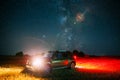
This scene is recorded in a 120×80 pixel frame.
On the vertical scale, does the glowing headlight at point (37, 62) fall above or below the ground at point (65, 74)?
above

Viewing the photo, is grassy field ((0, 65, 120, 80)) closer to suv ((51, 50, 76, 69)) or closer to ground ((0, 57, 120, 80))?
ground ((0, 57, 120, 80))

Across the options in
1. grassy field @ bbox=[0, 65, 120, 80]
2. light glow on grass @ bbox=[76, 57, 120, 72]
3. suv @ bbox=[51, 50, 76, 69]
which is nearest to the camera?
grassy field @ bbox=[0, 65, 120, 80]

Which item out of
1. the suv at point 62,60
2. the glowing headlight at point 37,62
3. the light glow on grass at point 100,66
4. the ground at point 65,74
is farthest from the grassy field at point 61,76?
the light glow on grass at point 100,66

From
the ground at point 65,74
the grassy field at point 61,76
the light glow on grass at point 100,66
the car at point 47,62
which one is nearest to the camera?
the grassy field at point 61,76

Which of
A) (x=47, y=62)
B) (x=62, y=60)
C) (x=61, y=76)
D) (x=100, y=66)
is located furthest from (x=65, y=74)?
(x=100, y=66)

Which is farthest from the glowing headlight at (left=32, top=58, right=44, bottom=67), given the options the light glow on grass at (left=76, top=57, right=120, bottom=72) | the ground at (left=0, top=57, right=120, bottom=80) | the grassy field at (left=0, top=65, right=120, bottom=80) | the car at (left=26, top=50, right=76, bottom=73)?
the light glow on grass at (left=76, top=57, right=120, bottom=72)

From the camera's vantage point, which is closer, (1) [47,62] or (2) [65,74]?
(2) [65,74]

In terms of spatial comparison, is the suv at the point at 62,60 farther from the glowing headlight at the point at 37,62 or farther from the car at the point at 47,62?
the glowing headlight at the point at 37,62

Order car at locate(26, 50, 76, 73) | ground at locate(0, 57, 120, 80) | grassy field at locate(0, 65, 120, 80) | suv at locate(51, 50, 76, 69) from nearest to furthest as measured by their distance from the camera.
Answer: grassy field at locate(0, 65, 120, 80) < ground at locate(0, 57, 120, 80) < car at locate(26, 50, 76, 73) < suv at locate(51, 50, 76, 69)

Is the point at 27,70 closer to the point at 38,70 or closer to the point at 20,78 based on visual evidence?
the point at 38,70

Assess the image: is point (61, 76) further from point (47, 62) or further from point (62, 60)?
point (62, 60)

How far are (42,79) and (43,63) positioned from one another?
11.6ft

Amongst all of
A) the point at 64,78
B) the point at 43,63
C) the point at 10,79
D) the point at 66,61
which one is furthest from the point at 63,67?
the point at 10,79

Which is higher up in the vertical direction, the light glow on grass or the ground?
the light glow on grass
